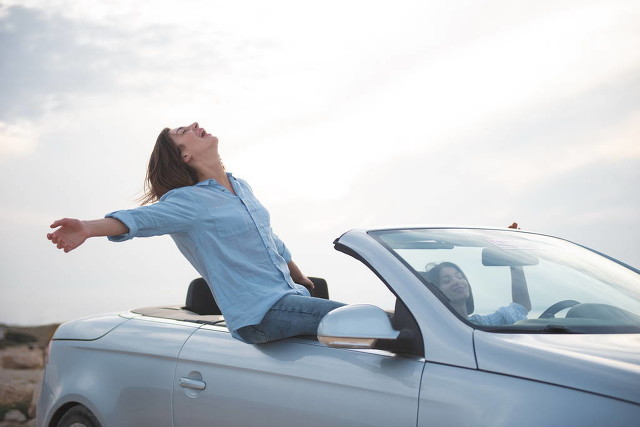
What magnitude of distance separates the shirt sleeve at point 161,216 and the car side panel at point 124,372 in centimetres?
48

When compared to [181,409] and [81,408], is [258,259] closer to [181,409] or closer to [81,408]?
[181,409]

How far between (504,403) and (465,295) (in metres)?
0.51

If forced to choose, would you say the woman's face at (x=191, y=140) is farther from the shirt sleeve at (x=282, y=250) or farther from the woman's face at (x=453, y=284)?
the woman's face at (x=453, y=284)

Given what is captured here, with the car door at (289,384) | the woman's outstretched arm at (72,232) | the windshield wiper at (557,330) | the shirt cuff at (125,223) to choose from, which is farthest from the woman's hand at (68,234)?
the windshield wiper at (557,330)

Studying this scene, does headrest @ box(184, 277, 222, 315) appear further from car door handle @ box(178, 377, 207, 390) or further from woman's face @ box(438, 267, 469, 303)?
woman's face @ box(438, 267, 469, 303)

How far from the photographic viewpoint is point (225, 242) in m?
3.71

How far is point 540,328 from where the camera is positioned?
2.73 metres

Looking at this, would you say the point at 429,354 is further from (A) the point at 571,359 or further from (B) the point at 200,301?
(B) the point at 200,301

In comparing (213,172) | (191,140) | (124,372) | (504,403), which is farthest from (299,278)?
(504,403)

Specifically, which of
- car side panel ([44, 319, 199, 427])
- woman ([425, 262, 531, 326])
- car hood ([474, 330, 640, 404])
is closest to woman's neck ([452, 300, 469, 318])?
woman ([425, 262, 531, 326])

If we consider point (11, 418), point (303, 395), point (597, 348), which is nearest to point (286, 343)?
point (303, 395)

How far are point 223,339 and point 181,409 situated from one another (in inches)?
13.4

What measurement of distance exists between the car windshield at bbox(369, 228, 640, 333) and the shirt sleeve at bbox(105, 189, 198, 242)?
92cm

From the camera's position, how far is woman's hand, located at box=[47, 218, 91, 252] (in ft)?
9.98
